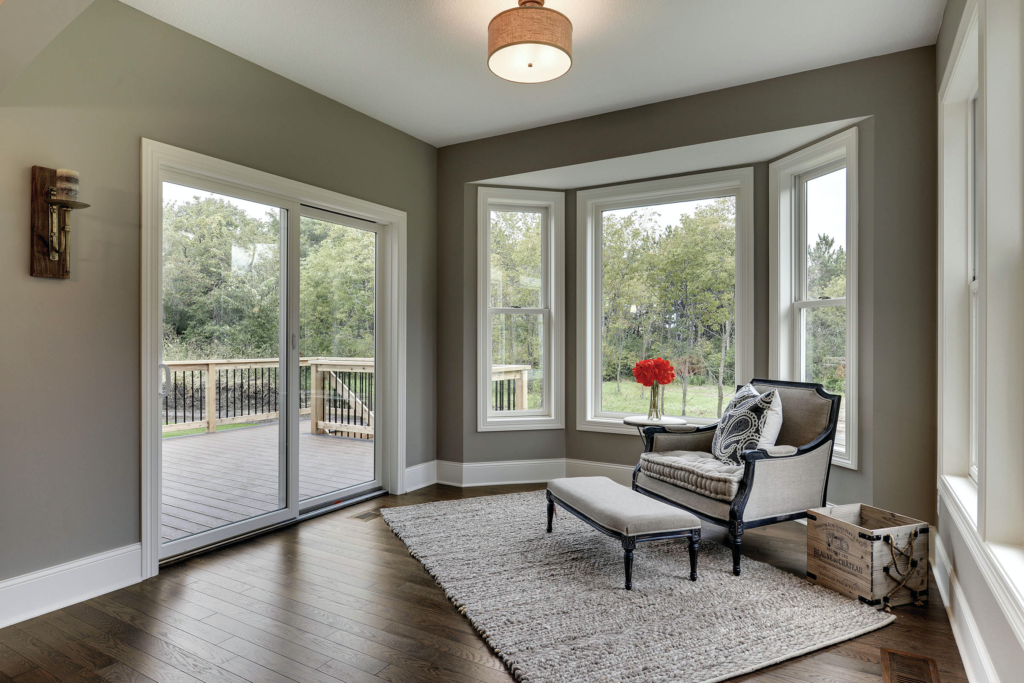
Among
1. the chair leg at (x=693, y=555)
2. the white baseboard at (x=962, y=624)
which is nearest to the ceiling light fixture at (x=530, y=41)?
the chair leg at (x=693, y=555)

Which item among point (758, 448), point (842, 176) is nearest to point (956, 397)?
point (758, 448)

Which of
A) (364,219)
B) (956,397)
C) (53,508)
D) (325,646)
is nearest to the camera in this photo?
(325,646)

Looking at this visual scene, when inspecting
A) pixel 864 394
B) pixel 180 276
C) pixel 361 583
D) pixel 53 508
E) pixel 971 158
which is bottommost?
pixel 361 583

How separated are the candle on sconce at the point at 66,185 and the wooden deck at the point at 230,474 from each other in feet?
4.23

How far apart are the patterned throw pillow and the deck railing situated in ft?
6.72

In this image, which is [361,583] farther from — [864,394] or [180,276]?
[864,394]

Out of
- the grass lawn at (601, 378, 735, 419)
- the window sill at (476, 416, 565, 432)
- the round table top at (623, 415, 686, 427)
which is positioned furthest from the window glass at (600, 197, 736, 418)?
the window sill at (476, 416, 565, 432)

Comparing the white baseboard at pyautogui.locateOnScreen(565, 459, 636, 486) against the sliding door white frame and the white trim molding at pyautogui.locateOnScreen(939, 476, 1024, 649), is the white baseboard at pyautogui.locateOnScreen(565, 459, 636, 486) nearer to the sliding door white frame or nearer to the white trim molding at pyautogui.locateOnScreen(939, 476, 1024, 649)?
the sliding door white frame

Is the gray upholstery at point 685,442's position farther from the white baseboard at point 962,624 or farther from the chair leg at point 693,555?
the white baseboard at point 962,624

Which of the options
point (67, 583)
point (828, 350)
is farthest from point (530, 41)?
point (67, 583)

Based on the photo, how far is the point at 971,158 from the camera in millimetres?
2852

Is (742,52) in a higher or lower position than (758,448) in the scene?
higher

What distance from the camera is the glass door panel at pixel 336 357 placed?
3.95 m

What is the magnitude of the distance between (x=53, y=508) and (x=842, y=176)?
14.9 feet
